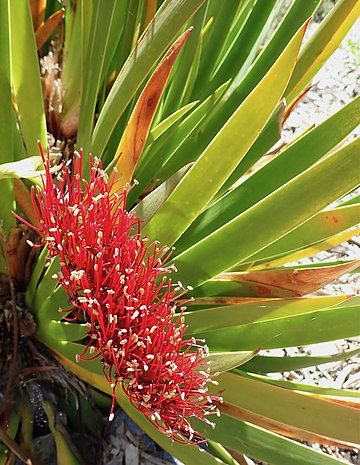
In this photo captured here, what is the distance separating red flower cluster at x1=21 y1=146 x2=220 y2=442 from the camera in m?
0.73

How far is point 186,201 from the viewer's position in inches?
31.6

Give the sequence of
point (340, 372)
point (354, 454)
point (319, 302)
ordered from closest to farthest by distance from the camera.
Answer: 1. point (319, 302)
2. point (354, 454)
3. point (340, 372)

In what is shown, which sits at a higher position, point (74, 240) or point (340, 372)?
point (74, 240)

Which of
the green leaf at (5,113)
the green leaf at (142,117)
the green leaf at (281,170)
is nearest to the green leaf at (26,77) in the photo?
the green leaf at (5,113)

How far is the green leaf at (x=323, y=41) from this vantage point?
905 millimetres

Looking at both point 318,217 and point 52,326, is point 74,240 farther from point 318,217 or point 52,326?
point 318,217

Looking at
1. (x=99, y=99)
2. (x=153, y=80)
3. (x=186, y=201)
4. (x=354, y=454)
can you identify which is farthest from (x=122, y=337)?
(x=354, y=454)

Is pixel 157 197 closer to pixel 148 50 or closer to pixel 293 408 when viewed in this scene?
pixel 148 50

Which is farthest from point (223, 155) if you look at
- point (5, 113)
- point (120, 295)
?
point (5, 113)

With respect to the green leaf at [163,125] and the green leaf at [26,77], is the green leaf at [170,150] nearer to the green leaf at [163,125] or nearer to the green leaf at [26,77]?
the green leaf at [163,125]

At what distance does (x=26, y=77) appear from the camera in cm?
91

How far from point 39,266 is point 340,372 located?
778 mm

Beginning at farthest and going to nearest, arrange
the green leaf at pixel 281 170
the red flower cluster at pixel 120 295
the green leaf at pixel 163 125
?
the green leaf at pixel 163 125 < the green leaf at pixel 281 170 < the red flower cluster at pixel 120 295

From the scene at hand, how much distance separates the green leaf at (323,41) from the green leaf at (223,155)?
215mm
